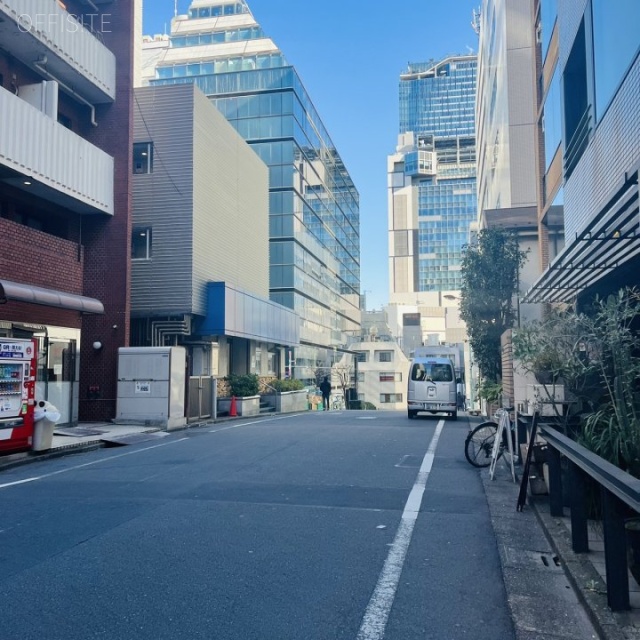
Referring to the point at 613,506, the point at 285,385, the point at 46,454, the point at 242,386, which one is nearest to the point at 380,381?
the point at 285,385

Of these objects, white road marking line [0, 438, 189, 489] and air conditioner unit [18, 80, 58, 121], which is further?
air conditioner unit [18, 80, 58, 121]

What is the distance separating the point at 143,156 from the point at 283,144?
2244 centimetres

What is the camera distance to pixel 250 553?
5.71 metres

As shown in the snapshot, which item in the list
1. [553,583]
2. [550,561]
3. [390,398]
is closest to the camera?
[553,583]

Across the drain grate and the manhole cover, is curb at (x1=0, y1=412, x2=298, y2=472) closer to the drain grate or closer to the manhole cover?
the manhole cover

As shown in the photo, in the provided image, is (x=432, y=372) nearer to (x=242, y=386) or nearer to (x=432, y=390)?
(x=432, y=390)

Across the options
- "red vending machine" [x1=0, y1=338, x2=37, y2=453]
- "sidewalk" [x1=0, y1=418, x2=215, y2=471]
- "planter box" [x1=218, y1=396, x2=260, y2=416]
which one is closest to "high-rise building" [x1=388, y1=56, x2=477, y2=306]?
"planter box" [x1=218, y1=396, x2=260, y2=416]

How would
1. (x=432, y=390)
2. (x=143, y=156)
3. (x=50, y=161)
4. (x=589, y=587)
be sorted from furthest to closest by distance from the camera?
1. (x=143, y=156)
2. (x=432, y=390)
3. (x=50, y=161)
4. (x=589, y=587)

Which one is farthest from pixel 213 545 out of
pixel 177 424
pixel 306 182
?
pixel 306 182

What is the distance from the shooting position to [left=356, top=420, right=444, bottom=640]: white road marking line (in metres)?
4.17

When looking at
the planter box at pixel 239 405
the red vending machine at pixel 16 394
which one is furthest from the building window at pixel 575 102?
the planter box at pixel 239 405

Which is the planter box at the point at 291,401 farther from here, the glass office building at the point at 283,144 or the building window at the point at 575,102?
the building window at the point at 575,102

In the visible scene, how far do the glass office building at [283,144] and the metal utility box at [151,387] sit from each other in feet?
90.3

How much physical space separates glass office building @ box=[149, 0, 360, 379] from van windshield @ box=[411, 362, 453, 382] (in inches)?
954
